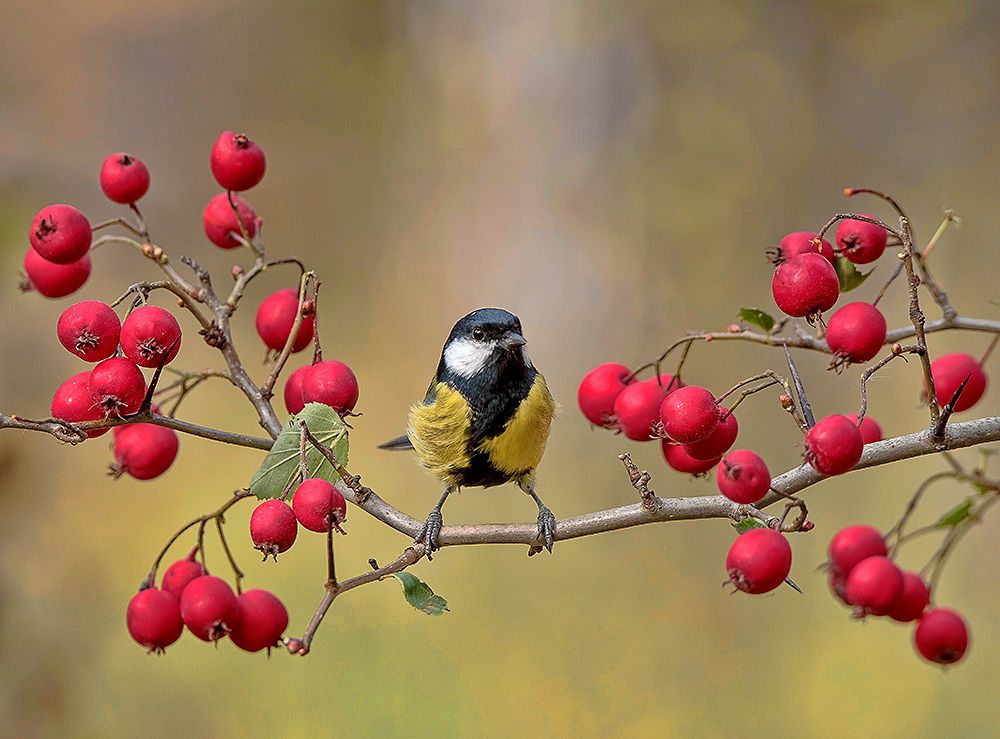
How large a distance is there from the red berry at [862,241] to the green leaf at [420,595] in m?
Result: 0.69

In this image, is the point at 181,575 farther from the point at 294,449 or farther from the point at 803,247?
the point at 803,247

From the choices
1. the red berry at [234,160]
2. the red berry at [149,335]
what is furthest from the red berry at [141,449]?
the red berry at [234,160]

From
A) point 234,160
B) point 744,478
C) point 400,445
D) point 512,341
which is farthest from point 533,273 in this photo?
point 744,478

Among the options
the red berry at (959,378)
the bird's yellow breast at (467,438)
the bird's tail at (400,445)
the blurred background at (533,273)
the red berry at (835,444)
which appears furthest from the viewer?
the blurred background at (533,273)

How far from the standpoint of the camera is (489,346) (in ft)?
6.94

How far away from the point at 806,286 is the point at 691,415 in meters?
0.21

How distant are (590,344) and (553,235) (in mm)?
587

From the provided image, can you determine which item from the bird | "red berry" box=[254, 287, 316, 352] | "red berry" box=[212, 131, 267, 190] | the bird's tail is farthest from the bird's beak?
"red berry" box=[212, 131, 267, 190]

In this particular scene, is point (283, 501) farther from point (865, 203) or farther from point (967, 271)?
point (865, 203)

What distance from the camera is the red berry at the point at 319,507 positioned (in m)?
1.17

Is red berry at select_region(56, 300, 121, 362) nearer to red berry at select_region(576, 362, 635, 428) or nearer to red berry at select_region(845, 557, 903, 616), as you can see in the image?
red berry at select_region(576, 362, 635, 428)

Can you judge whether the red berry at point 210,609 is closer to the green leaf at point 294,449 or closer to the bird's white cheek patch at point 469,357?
the green leaf at point 294,449

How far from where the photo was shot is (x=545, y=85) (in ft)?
16.9

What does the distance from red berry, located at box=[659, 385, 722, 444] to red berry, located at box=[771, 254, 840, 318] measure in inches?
5.8
